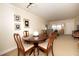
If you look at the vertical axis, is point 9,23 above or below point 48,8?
below

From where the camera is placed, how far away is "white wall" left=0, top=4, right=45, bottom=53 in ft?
12.2

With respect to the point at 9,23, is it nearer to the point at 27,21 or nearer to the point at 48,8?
the point at 27,21

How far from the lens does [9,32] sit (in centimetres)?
402

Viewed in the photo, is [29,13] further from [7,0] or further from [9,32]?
[7,0]

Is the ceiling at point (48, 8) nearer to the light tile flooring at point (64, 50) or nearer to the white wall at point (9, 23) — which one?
the white wall at point (9, 23)

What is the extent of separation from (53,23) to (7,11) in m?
2.52

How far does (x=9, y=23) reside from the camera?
159 inches

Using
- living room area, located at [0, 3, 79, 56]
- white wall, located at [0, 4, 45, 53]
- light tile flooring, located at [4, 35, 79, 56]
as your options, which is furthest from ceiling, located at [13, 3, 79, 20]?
light tile flooring, located at [4, 35, 79, 56]

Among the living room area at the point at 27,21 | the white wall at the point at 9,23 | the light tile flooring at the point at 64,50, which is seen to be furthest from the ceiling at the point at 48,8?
the light tile flooring at the point at 64,50

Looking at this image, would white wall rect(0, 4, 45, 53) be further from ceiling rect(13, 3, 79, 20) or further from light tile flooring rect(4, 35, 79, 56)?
light tile flooring rect(4, 35, 79, 56)

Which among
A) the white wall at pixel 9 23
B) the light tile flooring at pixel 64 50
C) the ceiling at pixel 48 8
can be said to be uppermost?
the ceiling at pixel 48 8

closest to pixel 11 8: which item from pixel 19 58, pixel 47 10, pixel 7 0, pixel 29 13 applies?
pixel 29 13

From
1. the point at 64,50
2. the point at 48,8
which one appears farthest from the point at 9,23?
the point at 64,50

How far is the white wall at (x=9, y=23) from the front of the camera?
12.2ft
